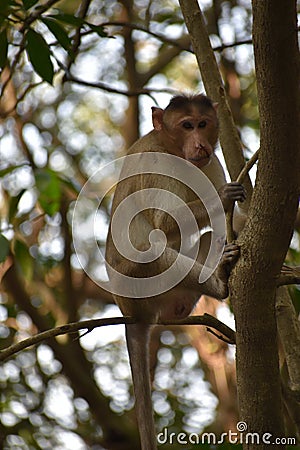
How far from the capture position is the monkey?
3.02m

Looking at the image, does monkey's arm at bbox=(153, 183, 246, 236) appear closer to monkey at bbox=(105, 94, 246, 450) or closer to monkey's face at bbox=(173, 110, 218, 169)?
monkey at bbox=(105, 94, 246, 450)

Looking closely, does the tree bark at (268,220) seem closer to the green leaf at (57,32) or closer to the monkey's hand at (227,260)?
the monkey's hand at (227,260)

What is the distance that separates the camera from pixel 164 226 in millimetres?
3260

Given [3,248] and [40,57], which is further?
[3,248]

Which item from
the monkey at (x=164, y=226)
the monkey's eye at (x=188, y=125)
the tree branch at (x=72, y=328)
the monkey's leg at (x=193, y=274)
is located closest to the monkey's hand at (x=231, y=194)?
the monkey at (x=164, y=226)

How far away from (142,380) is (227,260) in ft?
3.07

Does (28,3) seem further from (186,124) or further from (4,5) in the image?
(186,124)

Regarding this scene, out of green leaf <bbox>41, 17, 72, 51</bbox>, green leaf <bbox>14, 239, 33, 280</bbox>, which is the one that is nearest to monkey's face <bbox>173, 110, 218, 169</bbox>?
green leaf <bbox>41, 17, 72, 51</bbox>

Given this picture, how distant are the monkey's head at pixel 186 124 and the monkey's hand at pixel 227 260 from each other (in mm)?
974

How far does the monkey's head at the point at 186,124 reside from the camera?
351cm

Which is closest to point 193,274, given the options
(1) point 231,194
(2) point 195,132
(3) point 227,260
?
(1) point 231,194

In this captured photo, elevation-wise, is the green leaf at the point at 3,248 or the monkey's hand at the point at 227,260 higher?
the green leaf at the point at 3,248

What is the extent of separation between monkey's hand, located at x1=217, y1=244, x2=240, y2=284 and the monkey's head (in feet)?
3.20

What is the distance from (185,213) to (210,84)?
0.57 meters
